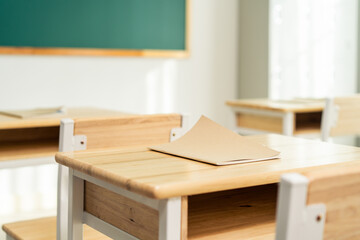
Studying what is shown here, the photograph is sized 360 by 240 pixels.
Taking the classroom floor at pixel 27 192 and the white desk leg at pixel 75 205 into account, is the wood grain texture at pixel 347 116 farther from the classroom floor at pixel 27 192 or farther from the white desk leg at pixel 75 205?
the classroom floor at pixel 27 192

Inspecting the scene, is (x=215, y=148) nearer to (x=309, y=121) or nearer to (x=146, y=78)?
(x=309, y=121)

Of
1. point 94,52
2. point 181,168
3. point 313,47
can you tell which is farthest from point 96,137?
point 313,47

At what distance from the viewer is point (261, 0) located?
496 cm

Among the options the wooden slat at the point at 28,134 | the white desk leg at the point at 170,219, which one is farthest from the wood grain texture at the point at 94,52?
the white desk leg at the point at 170,219

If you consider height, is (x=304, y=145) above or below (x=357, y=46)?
below

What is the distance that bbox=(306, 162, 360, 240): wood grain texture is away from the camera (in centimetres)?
79

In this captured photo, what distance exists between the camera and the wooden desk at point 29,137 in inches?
89.1

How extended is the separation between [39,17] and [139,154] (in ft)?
9.94

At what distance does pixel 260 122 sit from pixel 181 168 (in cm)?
217

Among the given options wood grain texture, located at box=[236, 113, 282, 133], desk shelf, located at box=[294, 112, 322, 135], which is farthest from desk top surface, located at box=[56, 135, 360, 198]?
desk shelf, located at box=[294, 112, 322, 135]

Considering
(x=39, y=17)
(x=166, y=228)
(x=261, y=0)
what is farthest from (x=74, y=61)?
(x=166, y=228)

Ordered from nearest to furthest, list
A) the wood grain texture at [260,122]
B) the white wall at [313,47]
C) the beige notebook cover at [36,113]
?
the beige notebook cover at [36,113] → the wood grain texture at [260,122] → the white wall at [313,47]

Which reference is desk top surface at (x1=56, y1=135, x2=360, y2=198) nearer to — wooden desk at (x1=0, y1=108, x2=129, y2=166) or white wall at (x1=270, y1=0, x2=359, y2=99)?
wooden desk at (x1=0, y1=108, x2=129, y2=166)

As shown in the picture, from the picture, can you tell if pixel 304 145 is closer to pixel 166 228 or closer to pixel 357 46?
pixel 166 228
